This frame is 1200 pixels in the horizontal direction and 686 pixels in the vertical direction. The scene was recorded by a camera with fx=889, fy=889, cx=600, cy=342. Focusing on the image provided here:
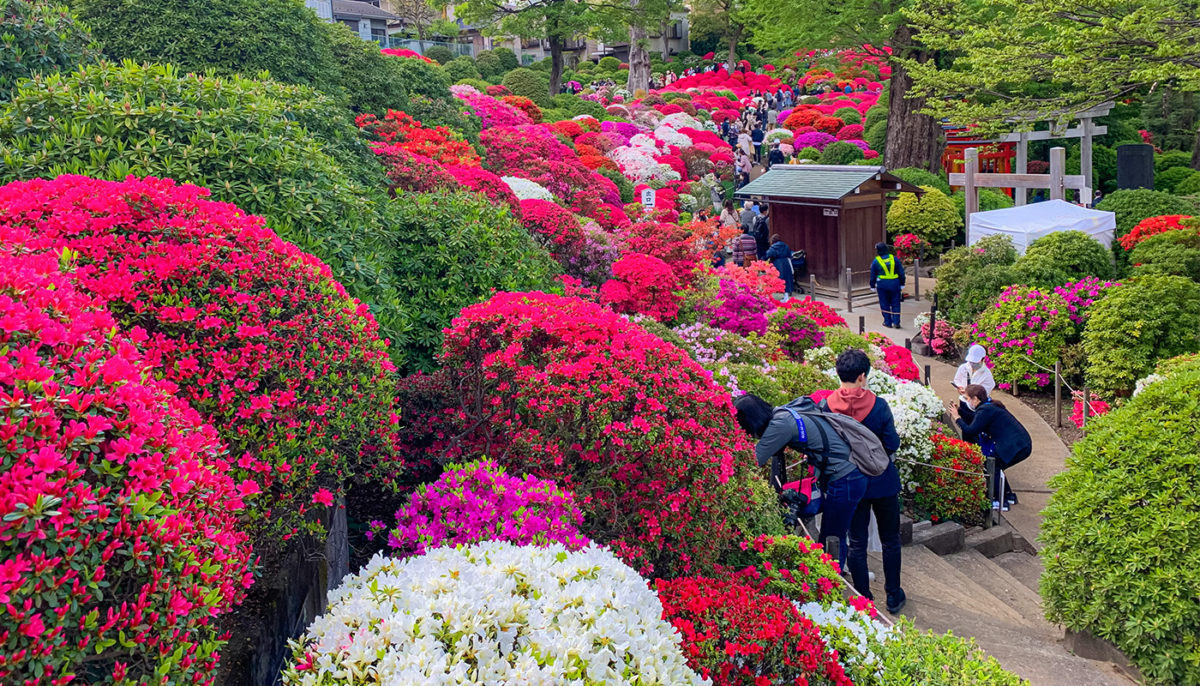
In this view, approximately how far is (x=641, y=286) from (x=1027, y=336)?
6.42 meters

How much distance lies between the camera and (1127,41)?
1126cm

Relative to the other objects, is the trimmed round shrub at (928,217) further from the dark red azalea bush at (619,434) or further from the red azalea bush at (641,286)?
the dark red azalea bush at (619,434)

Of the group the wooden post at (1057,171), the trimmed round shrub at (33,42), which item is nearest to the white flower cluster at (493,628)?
the trimmed round shrub at (33,42)

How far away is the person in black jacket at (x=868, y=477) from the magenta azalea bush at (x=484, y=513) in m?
2.23

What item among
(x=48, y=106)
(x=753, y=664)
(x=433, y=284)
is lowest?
(x=753, y=664)

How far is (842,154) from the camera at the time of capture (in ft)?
90.9

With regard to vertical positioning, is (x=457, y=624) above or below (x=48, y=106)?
below

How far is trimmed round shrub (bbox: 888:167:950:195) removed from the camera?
21.5 metres

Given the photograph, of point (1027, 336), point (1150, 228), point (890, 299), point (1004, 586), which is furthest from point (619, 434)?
point (1150, 228)

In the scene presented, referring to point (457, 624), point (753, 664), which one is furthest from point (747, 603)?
point (457, 624)

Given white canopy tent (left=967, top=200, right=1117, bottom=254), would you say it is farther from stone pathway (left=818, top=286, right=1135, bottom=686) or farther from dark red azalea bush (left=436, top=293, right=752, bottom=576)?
dark red azalea bush (left=436, top=293, right=752, bottom=576)

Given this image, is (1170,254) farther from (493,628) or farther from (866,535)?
(493,628)

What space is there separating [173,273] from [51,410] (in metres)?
1.44

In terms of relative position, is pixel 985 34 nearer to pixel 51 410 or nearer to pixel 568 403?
pixel 568 403
